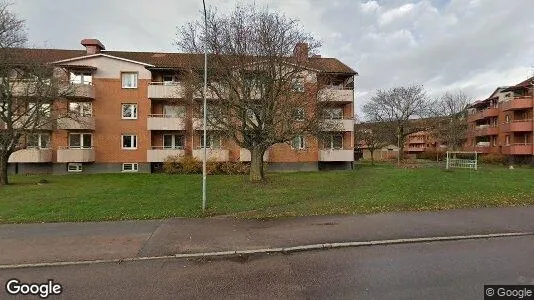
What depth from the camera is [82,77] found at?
1028 inches

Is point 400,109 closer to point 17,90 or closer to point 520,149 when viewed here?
point 520,149

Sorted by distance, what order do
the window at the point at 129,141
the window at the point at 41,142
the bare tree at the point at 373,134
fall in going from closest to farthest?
1. the window at the point at 41,142
2. the window at the point at 129,141
3. the bare tree at the point at 373,134

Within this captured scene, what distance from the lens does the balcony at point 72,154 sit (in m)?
24.7

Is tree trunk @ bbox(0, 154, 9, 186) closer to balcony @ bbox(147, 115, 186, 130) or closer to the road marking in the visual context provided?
balcony @ bbox(147, 115, 186, 130)

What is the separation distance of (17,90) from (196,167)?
12006 millimetres

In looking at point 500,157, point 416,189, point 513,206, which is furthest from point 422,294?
point 500,157

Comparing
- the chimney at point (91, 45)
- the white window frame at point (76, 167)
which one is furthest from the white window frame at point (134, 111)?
the chimney at point (91, 45)

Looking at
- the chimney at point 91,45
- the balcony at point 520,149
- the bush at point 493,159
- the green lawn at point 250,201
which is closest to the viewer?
the green lawn at point 250,201

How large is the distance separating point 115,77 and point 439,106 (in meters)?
52.7

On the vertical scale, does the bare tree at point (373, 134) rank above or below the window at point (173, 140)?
above

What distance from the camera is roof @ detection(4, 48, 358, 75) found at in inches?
687

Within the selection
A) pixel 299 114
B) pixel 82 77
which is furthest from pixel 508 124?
pixel 82 77

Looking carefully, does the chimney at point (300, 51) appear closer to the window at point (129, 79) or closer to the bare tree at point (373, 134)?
the window at point (129, 79)

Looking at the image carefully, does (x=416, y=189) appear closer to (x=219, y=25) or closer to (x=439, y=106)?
(x=219, y=25)
